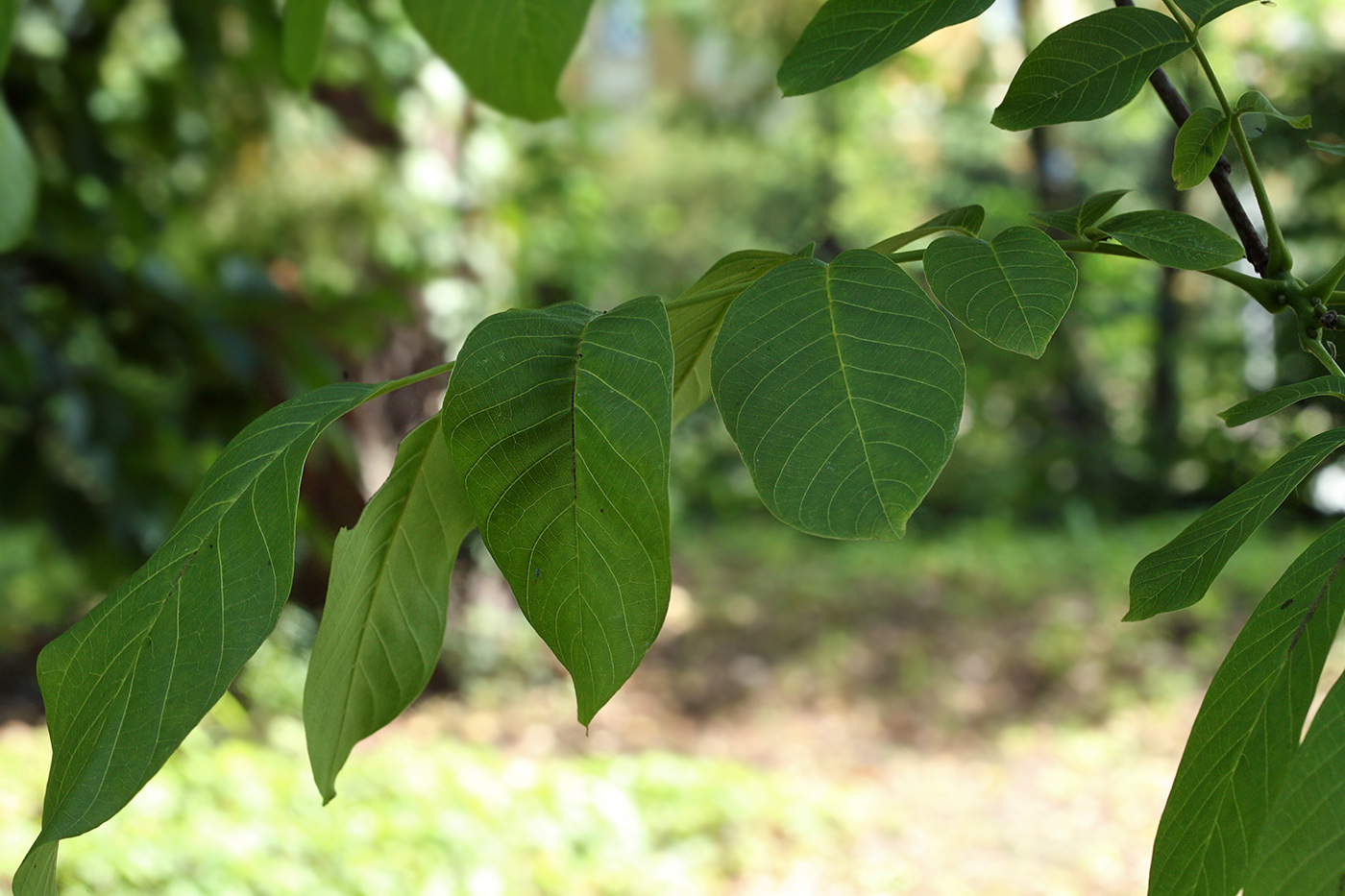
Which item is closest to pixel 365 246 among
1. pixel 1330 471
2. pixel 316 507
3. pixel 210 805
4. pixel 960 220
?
pixel 316 507

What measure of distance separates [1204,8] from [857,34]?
0.10 meters

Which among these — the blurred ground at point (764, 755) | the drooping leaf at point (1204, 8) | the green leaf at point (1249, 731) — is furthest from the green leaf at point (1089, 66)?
the blurred ground at point (764, 755)

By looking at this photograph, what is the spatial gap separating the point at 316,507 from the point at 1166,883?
9.70 ft

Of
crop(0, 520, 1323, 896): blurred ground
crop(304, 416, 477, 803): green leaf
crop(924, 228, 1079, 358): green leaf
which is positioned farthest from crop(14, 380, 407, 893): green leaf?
crop(0, 520, 1323, 896): blurred ground

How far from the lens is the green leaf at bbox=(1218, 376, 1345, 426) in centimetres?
28

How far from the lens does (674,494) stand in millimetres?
5211

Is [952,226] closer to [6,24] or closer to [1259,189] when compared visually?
[1259,189]

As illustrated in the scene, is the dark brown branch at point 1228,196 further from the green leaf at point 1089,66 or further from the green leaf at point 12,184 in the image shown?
the green leaf at point 12,184

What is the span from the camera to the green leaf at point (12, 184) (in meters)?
0.76

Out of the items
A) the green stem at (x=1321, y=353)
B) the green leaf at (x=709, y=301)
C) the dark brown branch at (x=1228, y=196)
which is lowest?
the green leaf at (x=709, y=301)

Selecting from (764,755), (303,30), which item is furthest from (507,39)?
(764,755)

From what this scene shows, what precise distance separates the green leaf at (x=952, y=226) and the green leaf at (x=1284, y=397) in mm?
88

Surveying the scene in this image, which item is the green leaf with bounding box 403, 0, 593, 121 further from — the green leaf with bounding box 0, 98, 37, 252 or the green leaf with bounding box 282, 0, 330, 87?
the green leaf with bounding box 0, 98, 37, 252

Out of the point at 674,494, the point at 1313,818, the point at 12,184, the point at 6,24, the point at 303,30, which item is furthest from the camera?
the point at 674,494
